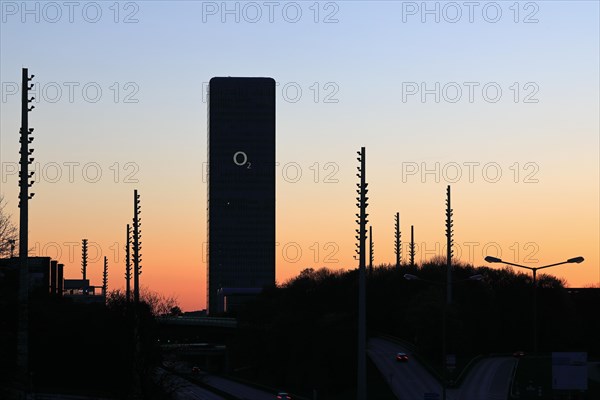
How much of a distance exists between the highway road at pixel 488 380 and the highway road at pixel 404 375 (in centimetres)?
168

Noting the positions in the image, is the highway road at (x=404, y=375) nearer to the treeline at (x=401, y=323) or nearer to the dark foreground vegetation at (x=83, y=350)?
the treeline at (x=401, y=323)

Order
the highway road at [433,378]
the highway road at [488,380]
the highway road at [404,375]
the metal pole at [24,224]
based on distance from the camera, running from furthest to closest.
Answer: the highway road at [404,375]
the highway road at [433,378]
the highway road at [488,380]
the metal pole at [24,224]

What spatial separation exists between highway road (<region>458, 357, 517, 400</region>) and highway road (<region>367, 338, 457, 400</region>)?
1.68 meters

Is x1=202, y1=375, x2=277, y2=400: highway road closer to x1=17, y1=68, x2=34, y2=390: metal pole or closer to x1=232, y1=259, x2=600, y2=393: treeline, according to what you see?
x1=232, y1=259, x2=600, y2=393: treeline

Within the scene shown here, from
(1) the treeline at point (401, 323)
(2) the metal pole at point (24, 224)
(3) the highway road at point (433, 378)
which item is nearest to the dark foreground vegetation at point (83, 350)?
(3) the highway road at point (433, 378)

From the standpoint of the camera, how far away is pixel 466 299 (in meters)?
135

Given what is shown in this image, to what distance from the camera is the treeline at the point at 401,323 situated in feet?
389

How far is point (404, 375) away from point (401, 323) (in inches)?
1531

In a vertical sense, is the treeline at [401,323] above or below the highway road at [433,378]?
above

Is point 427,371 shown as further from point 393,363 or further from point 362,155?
point 362,155

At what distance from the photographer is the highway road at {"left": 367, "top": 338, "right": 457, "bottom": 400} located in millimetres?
92312

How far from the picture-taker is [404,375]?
10338cm

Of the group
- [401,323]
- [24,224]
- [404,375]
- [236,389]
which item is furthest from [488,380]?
[24,224]

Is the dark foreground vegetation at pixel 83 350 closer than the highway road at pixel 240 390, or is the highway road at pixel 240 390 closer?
the dark foreground vegetation at pixel 83 350
